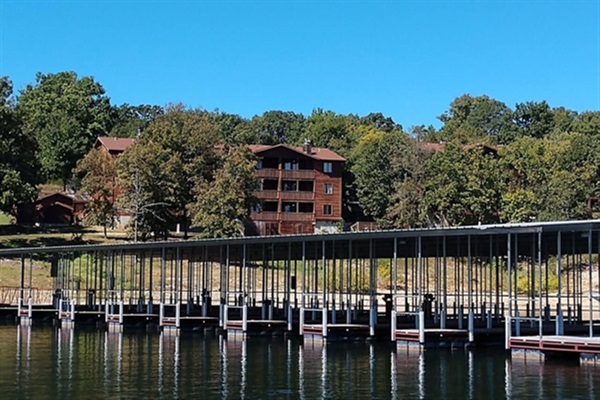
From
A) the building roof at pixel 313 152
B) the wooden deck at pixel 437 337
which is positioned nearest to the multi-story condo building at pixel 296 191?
the building roof at pixel 313 152

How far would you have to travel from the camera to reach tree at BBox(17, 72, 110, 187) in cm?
11631

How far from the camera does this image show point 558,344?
3281 centimetres

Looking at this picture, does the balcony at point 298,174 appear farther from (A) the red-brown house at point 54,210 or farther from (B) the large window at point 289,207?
(A) the red-brown house at point 54,210

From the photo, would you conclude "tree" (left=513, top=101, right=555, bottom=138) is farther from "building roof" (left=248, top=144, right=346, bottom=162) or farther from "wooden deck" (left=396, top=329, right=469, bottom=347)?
"wooden deck" (left=396, top=329, right=469, bottom=347)

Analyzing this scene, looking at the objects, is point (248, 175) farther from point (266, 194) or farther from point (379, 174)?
point (379, 174)

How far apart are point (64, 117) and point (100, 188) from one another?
36457 millimetres

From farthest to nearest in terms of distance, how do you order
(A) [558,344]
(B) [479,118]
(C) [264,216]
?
(B) [479,118] < (C) [264,216] < (A) [558,344]

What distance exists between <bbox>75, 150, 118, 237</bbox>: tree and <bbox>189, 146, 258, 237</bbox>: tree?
25.1ft

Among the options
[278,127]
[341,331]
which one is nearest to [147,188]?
[341,331]

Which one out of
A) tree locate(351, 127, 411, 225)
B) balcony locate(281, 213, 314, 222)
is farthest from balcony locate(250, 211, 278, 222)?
tree locate(351, 127, 411, 225)

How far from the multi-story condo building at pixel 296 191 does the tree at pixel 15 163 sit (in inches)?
913

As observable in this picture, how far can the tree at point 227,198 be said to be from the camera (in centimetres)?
8350

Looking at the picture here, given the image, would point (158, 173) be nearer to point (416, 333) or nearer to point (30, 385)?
point (416, 333)

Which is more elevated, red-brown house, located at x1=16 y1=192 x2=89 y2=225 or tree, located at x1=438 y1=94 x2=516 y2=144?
tree, located at x1=438 y1=94 x2=516 y2=144
